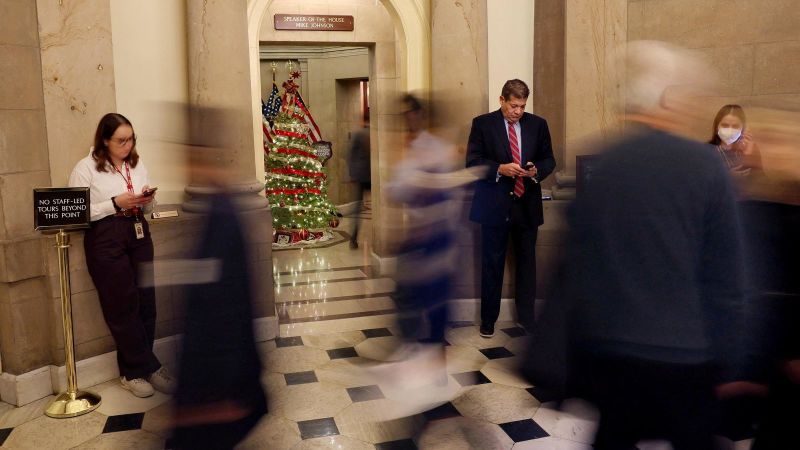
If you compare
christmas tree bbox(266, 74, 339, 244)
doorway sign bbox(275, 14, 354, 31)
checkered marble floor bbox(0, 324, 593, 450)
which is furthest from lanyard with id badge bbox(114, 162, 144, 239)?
doorway sign bbox(275, 14, 354, 31)

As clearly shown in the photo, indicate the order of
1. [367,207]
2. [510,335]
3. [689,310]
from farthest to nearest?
[367,207] < [510,335] < [689,310]

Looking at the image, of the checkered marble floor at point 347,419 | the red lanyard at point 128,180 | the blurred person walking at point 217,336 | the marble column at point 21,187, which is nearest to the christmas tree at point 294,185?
the checkered marble floor at point 347,419

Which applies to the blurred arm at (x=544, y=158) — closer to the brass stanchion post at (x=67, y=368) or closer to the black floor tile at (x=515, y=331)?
the black floor tile at (x=515, y=331)

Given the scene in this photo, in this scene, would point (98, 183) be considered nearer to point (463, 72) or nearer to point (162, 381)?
point (162, 381)

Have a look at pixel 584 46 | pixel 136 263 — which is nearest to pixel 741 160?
pixel 584 46

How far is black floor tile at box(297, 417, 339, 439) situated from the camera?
386 centimetres

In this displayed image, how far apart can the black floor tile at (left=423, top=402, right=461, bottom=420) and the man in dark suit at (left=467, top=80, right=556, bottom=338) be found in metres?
1.46

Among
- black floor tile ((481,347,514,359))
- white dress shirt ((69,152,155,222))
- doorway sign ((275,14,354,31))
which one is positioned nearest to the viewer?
white dress shirt ((69,152,155,222))

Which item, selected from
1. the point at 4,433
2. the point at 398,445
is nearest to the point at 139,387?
the point at 4,433

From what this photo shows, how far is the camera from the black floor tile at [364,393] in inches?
172

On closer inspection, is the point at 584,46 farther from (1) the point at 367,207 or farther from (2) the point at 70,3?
(1) the point at 367,207

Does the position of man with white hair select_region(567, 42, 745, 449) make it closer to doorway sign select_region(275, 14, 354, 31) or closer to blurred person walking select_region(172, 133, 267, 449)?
blurred person walking select_region(172, 133, 267, 449)

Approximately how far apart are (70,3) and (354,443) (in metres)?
3.19

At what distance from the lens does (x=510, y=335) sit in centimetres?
A: 563
